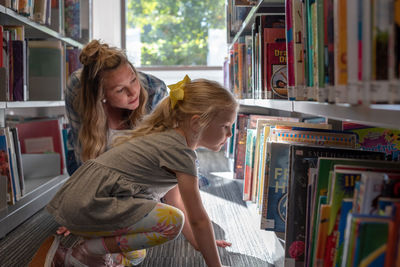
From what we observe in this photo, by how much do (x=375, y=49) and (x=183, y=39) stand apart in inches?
161

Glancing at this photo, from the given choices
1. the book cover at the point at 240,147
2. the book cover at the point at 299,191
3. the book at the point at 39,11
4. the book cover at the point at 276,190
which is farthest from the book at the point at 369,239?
the book at the point at 39,11

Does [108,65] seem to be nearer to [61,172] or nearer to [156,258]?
[156,258]

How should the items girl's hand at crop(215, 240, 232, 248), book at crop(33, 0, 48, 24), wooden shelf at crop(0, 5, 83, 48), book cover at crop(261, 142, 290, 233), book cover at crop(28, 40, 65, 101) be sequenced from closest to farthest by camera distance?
1. book cover at crop(261, 142, 290, 233)
2. girl's hand at crop(215, 240, 232, 248)
3. wooden shelf at crop(0, 5, 83, 48)
4. book at crop(33, 0, 48, 24)
5. book cover at crop(28, 40, 65, 101)

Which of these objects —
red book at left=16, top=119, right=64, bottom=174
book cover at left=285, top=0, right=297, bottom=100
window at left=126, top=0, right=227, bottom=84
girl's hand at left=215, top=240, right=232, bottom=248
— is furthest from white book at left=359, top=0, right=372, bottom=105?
window at left=126, top=0, right=227, bottom=84

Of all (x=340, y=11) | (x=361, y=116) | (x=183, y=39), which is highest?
(x=183, y=39)

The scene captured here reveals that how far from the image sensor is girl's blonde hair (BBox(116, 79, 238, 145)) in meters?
1.30

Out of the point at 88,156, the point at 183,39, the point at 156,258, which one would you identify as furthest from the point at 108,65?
the point at 183,39

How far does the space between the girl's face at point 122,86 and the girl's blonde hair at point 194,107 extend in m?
0.38

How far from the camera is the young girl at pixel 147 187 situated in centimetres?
119

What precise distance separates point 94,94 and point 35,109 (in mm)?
1724

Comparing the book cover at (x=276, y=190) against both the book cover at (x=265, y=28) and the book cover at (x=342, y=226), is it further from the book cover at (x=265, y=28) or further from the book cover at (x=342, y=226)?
the book cover at (x=342, y=226)

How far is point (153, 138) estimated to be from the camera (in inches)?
50.9

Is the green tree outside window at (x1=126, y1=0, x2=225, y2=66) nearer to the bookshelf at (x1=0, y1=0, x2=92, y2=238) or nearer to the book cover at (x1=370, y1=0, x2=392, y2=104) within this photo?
the bookshelf at (x1=0, y1=0, x2=92, y2=238)

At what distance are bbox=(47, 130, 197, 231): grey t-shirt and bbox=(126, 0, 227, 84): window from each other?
3288 mm
